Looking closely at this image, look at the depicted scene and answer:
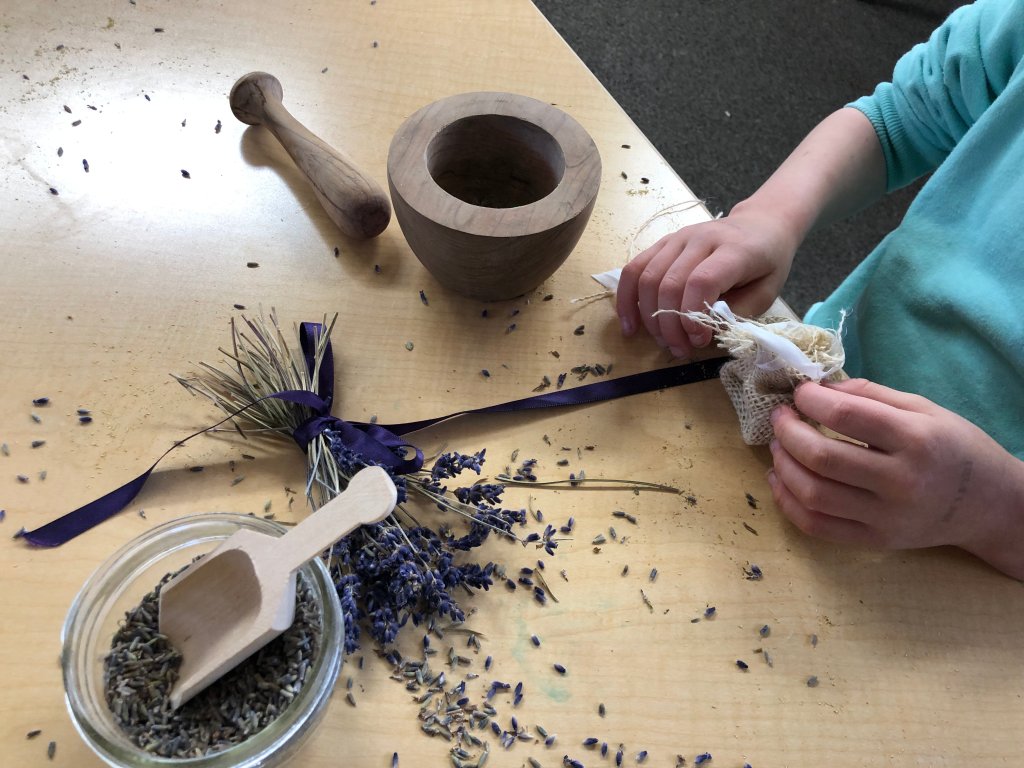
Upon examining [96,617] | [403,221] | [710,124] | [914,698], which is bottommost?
[710,124]

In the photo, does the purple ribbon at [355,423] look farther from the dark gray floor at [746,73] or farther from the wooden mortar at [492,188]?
the dark gray floor at [746,73]

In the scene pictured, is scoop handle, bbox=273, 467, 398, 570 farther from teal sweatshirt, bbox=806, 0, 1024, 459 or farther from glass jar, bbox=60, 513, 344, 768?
teal sweatshirt, bbox=806, 0, 1024, 459

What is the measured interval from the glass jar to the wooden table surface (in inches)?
2.7

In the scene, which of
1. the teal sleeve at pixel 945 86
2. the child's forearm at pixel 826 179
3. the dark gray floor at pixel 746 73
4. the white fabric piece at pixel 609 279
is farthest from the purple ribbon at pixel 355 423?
the dark gray floor at pixel 746 73

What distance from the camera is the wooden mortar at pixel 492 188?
743 millimetres

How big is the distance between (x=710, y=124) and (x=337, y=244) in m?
1.83

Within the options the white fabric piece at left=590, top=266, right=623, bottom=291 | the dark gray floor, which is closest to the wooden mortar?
the white fabric piece at left=590, top=266, right=623, bottom=291

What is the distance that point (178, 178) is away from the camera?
919 millimetres

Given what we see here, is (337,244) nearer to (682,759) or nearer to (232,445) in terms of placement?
(232,445)

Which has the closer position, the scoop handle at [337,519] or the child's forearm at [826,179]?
the scoop handle at [337,519]

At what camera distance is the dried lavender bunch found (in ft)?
2.13

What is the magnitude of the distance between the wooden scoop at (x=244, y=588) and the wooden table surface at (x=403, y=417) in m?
0.11

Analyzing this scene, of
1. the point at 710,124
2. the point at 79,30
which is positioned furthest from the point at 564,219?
the point at 710,124

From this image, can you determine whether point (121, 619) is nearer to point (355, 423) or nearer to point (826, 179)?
point (355, 423)
